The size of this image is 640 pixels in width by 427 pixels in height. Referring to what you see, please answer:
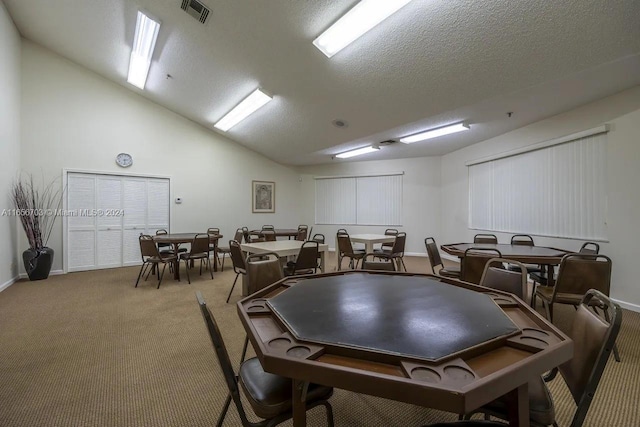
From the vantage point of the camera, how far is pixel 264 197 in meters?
8.10

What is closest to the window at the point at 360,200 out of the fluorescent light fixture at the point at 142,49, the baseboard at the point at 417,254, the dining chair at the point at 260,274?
the baseboard at the point at 417,254

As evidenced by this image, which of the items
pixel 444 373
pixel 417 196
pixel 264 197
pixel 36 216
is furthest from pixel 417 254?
pixel 36 216

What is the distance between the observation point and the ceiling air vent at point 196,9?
3355 millimetres

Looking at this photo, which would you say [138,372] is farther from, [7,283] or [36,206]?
[36,206]

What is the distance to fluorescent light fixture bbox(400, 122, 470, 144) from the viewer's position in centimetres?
501

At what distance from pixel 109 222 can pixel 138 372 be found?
4.89 meters

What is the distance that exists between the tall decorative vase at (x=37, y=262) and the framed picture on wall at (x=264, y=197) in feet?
13.9

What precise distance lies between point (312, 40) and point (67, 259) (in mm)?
5971

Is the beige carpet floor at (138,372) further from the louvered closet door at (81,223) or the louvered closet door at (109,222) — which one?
the louvered closet door at (109,222)

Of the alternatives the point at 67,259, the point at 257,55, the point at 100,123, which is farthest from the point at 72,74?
the point at 257,55

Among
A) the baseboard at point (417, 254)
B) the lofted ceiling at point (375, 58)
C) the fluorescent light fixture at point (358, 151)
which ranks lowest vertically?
the baseboard at point (417, 254)

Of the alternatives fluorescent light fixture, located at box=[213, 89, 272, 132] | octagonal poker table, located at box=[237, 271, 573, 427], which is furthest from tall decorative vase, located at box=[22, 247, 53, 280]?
octagonal poker table, located at box=[237, 271, 573, 427]

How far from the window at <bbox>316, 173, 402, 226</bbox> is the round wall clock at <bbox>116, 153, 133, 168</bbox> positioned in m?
4.75

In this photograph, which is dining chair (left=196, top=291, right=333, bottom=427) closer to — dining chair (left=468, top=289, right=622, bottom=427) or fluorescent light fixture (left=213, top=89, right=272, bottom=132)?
dining chair (left=468, top=289, right=622, bottom=427)
